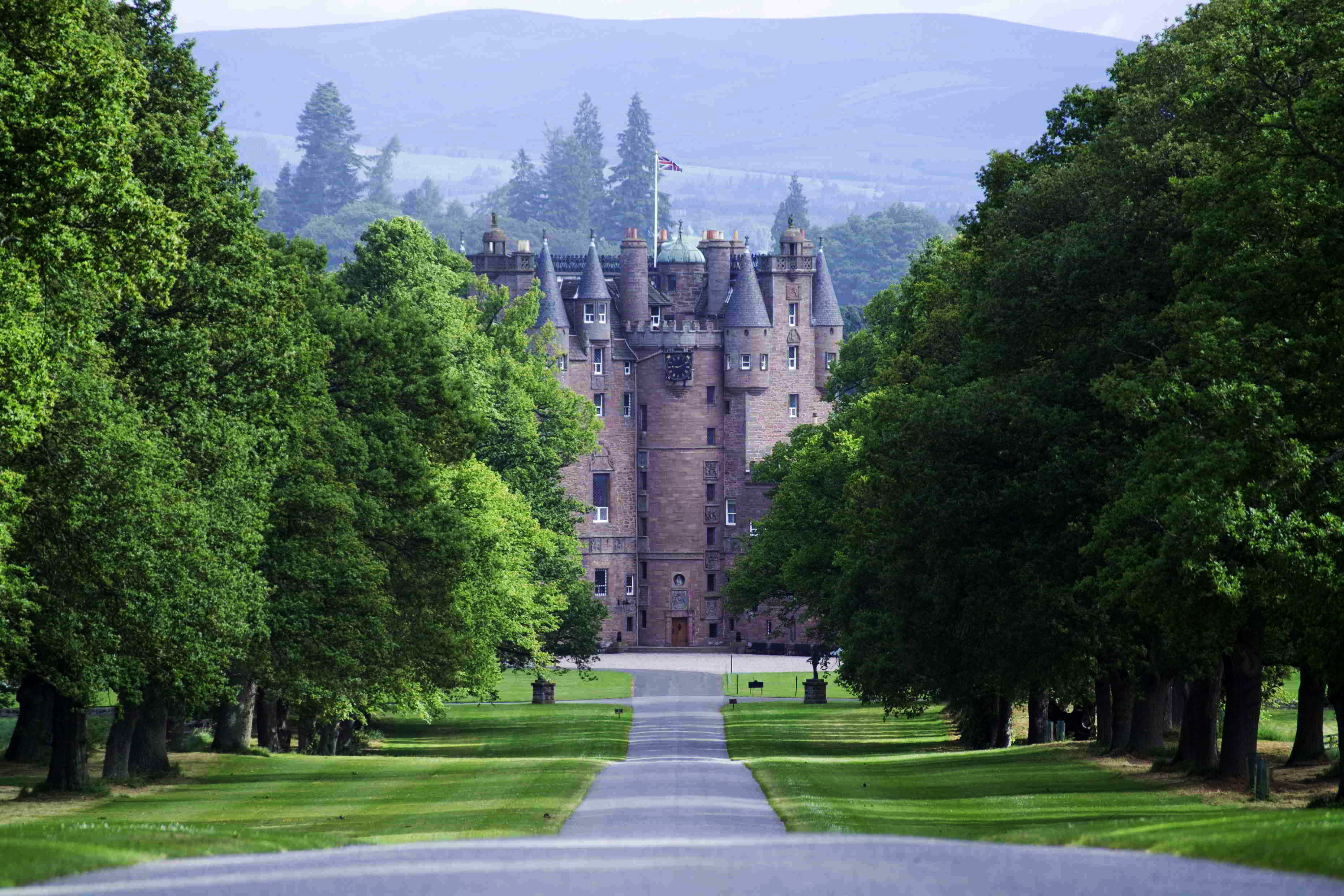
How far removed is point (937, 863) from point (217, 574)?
73.6 feet

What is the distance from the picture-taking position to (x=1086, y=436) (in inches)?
1560

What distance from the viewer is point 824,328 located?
144000 mm

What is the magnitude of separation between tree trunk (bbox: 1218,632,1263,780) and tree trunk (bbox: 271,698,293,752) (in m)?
29.2

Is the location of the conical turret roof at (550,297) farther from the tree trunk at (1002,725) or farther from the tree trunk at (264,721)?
the tree trunk at (1002,725)

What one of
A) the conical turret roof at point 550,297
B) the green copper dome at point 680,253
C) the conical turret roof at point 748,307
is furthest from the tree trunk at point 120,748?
the green copper dome at point 680,253

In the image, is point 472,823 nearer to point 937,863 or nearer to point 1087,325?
point 937,863

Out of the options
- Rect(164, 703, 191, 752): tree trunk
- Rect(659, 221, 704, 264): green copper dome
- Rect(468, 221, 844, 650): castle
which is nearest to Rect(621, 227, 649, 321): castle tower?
Rect(468, 221, 844, 650): castle

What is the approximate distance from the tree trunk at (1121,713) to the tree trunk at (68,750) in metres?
23.6

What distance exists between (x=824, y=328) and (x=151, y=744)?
101825 millimetres

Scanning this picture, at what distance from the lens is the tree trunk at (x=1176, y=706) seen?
54719 mm

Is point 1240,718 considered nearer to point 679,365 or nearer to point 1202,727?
point 1202,727

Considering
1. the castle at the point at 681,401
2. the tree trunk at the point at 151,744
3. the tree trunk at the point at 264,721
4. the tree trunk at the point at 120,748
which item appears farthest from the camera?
the castle at the point at 681,401

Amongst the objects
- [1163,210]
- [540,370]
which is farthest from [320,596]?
[540,370]

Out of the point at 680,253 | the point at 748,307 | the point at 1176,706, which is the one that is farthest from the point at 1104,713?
the point at 680,253
